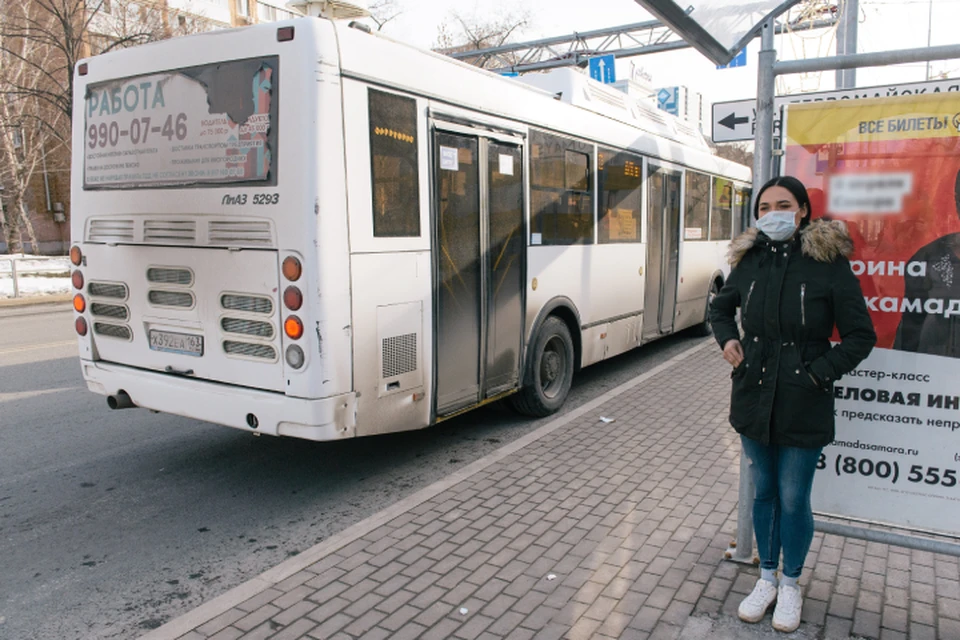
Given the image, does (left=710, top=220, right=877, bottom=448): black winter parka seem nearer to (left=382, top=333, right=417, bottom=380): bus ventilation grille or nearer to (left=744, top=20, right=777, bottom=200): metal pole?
(left=744, top=20, right=777, bottom=200): metal pole

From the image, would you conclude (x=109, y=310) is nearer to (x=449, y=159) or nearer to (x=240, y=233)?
(x=240, y=233)

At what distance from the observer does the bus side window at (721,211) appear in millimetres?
11977

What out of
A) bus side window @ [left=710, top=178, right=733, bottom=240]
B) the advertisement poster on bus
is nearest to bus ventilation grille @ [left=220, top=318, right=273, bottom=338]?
the advertisement poster on bus

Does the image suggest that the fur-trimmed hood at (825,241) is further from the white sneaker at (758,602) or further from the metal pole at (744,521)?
the white sneaker at (758,602)

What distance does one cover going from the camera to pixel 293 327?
14.9 ft

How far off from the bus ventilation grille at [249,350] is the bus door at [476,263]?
132 centimetres

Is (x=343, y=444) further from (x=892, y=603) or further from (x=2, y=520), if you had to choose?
(x=892, y=603)

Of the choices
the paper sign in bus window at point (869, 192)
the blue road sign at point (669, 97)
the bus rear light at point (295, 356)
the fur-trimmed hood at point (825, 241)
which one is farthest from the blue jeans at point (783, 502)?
the blue road sign at point (669, 97)

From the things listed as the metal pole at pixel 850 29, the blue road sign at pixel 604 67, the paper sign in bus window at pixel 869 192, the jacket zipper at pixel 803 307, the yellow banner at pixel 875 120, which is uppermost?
the blue road sign at pixel 604 67

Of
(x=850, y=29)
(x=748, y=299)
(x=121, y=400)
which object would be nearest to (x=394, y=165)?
(x=748, y=299)

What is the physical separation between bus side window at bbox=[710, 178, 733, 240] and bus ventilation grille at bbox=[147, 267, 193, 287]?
29.7ft

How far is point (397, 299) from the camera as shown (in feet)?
16.6

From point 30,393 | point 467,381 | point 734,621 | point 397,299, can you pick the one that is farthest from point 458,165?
point 30,393

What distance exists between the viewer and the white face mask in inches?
129
